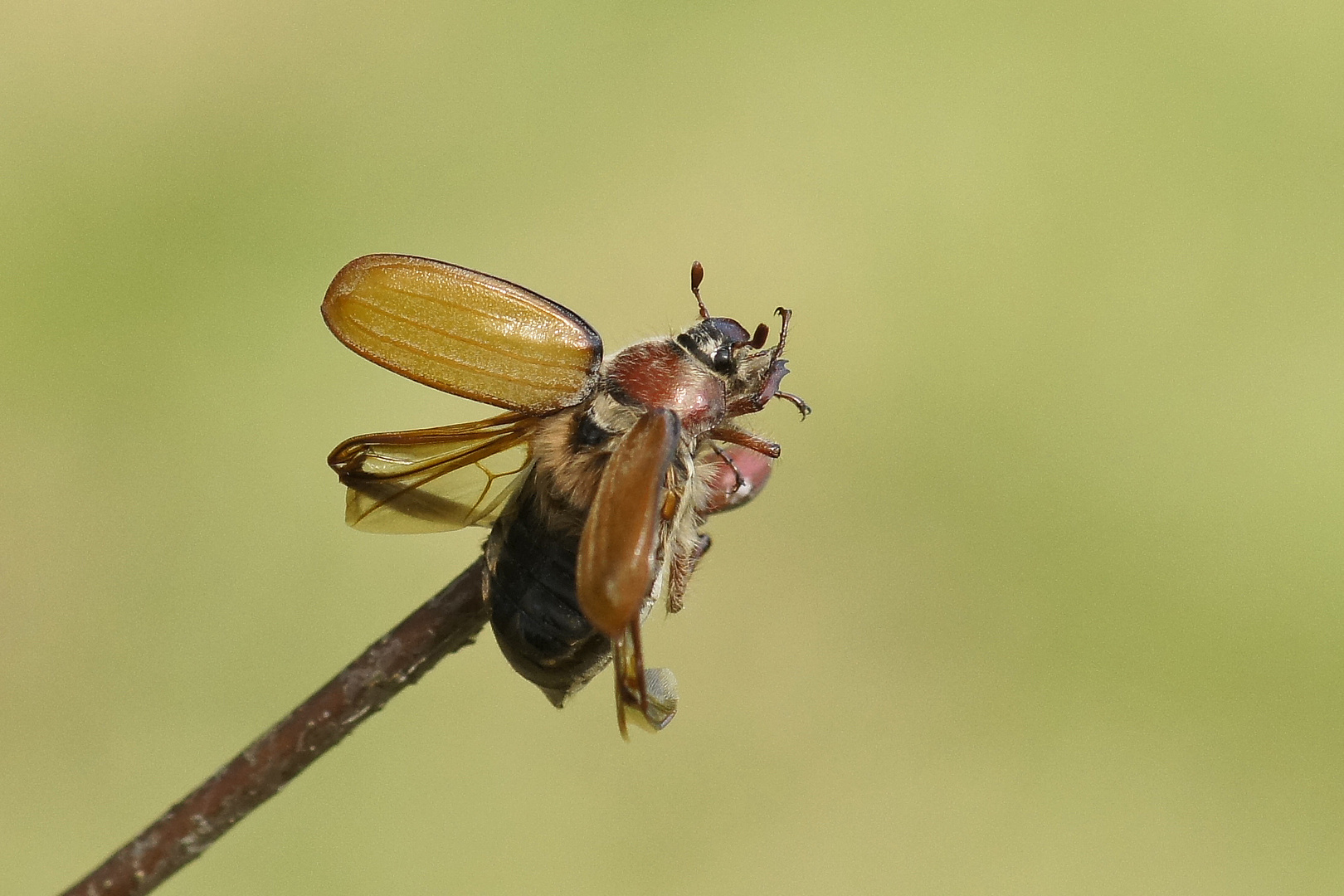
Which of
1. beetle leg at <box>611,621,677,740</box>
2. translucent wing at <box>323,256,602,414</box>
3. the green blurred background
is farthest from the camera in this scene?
the green blurred background

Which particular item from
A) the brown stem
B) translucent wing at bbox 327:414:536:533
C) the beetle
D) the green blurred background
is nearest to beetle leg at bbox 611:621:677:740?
the beetle

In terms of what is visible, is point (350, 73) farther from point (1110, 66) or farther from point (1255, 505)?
point (1255, 505)

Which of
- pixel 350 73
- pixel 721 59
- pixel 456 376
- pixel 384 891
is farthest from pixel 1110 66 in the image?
pixel 456 376

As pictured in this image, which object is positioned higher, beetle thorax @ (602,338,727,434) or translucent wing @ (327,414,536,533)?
beetle thorax @ (602,338,727,434)

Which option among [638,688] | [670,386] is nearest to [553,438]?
[670,386]

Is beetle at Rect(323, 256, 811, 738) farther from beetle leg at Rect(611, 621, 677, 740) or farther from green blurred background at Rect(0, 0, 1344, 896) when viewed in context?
green blurred background at Rect(0, 0, 1344, 896)

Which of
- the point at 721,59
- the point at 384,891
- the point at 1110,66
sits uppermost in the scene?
the point at 1110,66
